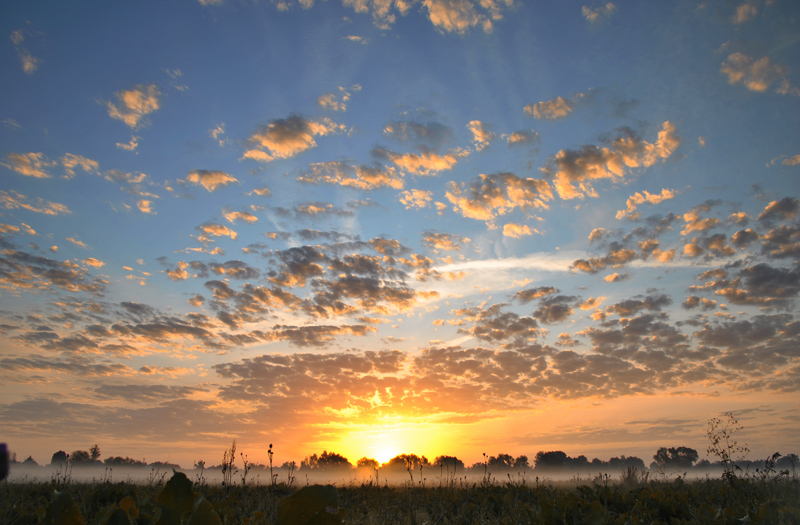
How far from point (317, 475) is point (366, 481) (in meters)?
5.94

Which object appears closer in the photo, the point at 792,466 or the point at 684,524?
the point at 684,524

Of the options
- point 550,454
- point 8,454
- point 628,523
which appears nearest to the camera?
point 8,454

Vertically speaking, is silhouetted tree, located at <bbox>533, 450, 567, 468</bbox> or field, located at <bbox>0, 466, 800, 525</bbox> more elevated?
field, located at <bbox>0, 466, 800, 525</bbox>

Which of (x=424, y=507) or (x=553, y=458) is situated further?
(x=553, y=458)

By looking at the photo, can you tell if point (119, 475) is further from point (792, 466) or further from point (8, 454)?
point (792, 466)

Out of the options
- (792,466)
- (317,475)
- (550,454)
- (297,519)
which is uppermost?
(297,519)

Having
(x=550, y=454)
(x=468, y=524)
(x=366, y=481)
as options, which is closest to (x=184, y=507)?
(x=468, y=524)

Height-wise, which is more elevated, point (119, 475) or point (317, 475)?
point (119, 475)

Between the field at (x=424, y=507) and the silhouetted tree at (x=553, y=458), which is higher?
the field at (x=424, y=507)

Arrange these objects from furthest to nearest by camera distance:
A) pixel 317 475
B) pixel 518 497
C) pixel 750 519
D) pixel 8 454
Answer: pixel 317 475 < pixel 518 497 < pixel 750 519 < pixel 8 454

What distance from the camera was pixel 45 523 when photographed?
115 cm

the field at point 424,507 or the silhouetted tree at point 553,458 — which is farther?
the silhouetted tree at point 553,458

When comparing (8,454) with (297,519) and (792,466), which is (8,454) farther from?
(792,466)

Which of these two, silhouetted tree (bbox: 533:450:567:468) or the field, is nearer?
the field
